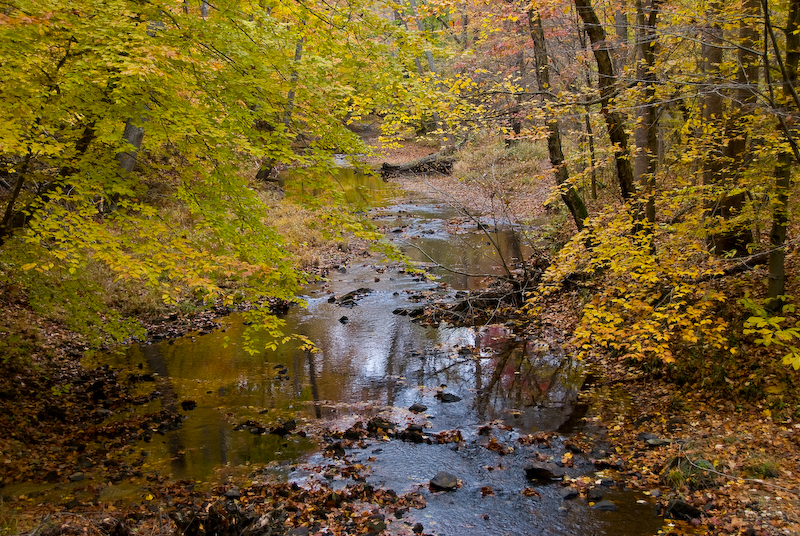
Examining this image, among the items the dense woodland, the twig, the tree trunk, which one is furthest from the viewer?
the tree trunk

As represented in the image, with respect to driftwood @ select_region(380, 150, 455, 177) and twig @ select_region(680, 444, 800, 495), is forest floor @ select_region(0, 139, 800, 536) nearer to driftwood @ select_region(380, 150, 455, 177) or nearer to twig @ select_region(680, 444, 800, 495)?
twig @ select_region(680, 444, 800, 495)

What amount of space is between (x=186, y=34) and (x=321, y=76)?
178 centimetres

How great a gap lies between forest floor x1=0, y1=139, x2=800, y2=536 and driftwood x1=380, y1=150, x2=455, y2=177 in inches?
943

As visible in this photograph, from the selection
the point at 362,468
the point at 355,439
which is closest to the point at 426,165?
the point at 355,439

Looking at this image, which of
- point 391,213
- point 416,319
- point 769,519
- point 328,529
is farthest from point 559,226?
point 328,529

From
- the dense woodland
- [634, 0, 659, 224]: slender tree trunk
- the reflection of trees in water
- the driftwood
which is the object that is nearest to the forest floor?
the reflection of trees in water

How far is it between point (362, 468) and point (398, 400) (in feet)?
7.82

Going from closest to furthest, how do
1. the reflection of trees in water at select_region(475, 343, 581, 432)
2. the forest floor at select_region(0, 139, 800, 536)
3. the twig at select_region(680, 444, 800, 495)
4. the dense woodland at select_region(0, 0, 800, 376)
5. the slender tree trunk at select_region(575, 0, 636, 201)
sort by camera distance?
the forest floor at select_region(0, 139, 800, 536) → the twig at select_region(680, 444, 800, 495) → the dense woodland at select_region(0, 0, 800, 376) → the reflection of trees in water at select_region(475, 343, 581, 432) → the slender tree trunk at select_region(575, 0, 636, 201)

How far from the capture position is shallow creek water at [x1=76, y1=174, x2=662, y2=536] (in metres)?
5.99

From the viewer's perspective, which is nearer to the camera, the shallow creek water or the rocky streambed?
the rocky streambed

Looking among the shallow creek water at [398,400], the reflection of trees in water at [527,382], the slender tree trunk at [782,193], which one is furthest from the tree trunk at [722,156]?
the shallow creek water at [398,400]

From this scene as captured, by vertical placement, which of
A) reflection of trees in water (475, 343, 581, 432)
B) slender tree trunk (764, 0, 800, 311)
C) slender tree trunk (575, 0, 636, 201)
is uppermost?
slender tree trunk (575, 0, 636, 201)

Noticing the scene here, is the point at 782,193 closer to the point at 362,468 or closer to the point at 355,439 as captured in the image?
the point at 362,468

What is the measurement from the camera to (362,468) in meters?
6.90
